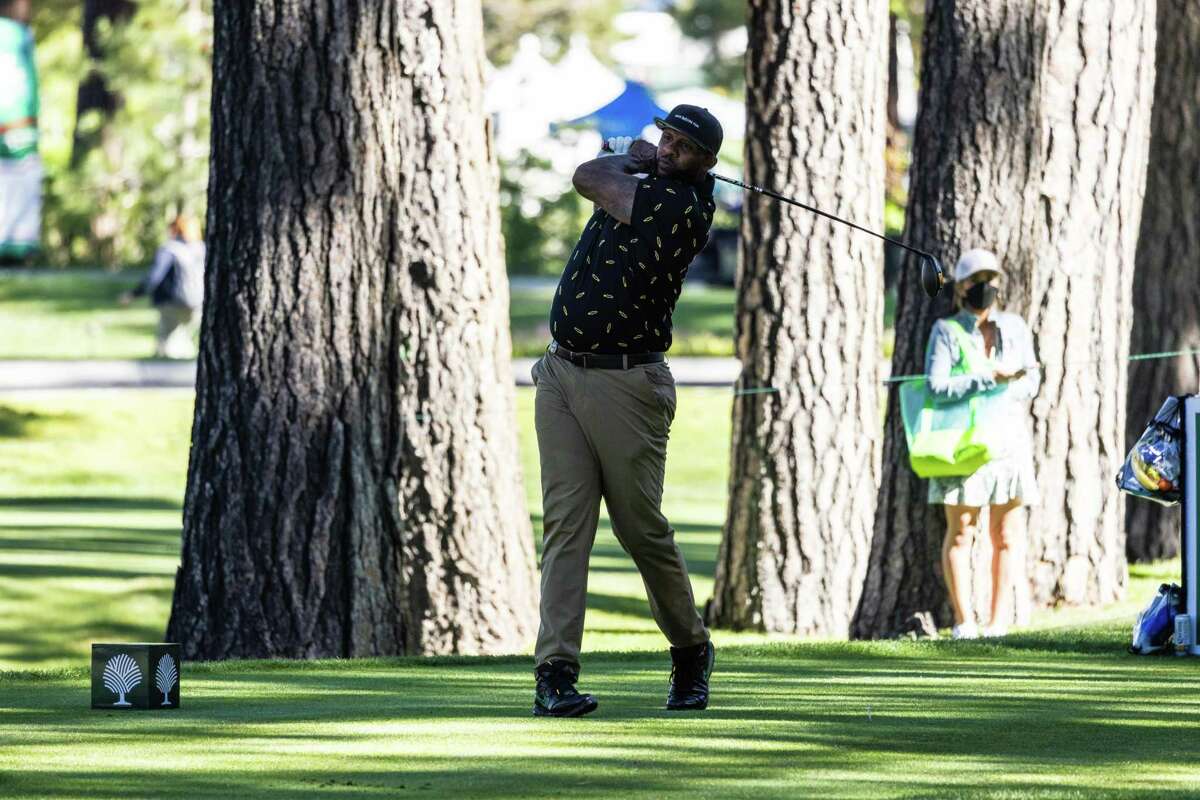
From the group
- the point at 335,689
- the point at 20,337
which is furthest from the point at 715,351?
the point at 335,689

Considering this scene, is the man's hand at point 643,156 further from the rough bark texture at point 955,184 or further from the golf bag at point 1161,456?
the rough bark texture at point 955,184

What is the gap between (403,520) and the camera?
11133mm

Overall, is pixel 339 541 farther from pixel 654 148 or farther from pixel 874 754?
pixel 874 754

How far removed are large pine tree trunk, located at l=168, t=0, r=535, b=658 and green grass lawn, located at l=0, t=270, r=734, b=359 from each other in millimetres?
16910

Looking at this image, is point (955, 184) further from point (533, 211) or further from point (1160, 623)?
point (533, 211)

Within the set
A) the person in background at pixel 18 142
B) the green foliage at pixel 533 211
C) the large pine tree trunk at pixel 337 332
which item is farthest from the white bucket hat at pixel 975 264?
the green foliage at pixel 533 211

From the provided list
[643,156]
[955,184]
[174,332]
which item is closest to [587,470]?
[643,156]

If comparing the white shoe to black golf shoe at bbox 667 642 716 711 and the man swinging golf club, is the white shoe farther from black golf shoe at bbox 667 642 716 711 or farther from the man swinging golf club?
the man swinging golf club

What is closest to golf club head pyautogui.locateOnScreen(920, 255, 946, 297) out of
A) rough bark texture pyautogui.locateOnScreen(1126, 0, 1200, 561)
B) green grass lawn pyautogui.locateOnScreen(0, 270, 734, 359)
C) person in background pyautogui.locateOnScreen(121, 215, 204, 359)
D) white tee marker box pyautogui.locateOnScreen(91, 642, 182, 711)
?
white tee marker box pyautogui.locateOnScreen(91, 642, 182, 711)

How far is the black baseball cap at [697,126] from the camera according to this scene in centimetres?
727

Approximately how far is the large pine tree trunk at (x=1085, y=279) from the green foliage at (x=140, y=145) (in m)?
24.8

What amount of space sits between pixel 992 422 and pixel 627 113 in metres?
26.1

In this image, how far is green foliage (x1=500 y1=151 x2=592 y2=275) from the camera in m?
39.1

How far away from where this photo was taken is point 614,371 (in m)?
7.35
